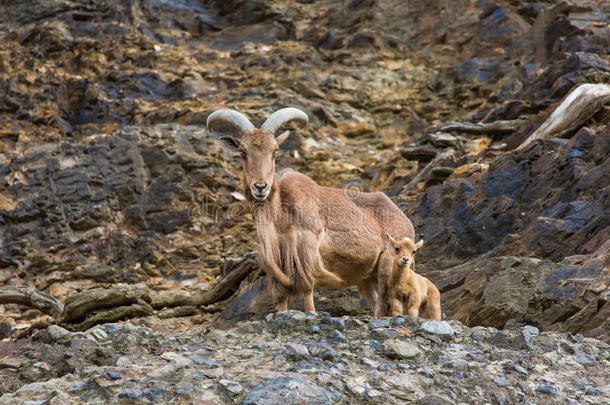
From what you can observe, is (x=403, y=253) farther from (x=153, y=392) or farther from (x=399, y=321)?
(x=153, y=392)

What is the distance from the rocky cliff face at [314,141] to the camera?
413 inches

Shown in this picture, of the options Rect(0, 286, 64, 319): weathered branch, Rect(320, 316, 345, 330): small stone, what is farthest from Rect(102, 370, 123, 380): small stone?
Rect(0, 286, 64, 319): weathered branch

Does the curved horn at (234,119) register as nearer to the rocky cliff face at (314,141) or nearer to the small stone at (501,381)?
the rocky cliff face at (314,141)

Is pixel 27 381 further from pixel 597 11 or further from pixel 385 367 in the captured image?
pixel 597 11

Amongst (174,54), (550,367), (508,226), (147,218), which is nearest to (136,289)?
(147,218)

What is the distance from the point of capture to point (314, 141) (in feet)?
67.3

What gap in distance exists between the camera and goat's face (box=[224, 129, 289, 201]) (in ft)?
25.8

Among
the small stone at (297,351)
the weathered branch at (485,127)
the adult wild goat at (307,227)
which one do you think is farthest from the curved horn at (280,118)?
the weathered branch at (485,127)

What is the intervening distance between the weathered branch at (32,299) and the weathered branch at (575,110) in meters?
9.64

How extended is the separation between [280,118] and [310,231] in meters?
1.57

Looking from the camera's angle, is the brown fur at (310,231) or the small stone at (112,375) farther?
the brown fur at (310,231)

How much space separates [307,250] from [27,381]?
3.30m

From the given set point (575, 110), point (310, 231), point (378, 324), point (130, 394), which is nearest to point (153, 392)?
point (130, 394)

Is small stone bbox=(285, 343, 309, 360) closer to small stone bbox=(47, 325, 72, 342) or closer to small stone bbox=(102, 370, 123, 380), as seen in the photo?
small stone bbox=(102, 370, 123, 380)
